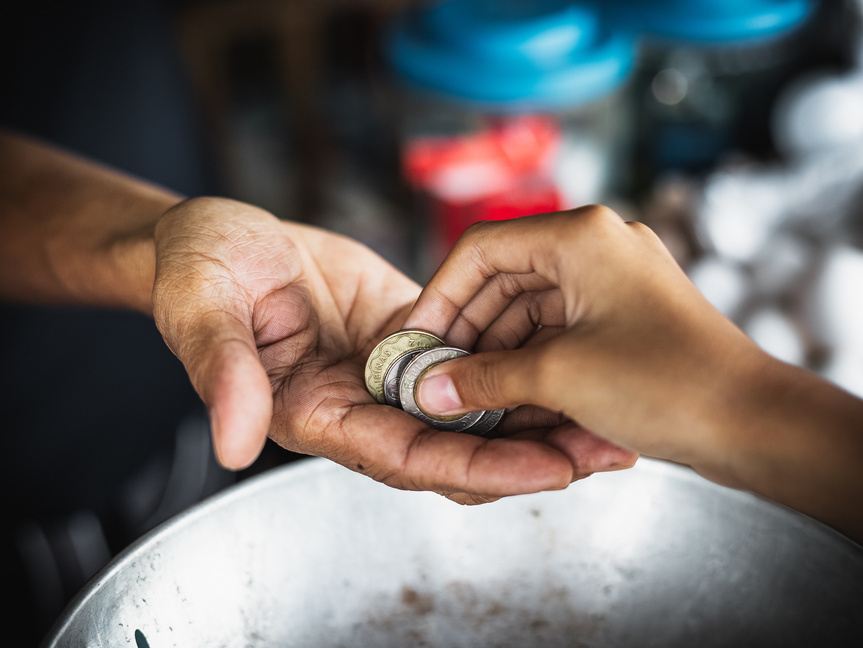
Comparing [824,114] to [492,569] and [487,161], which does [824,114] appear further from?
[492,569]

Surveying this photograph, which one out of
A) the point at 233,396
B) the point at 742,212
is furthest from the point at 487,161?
the point at 233,396

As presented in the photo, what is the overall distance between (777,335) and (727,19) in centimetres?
99

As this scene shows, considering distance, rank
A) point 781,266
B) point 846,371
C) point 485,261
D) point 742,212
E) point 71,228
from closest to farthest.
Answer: point 485,261
point 71,228
point 846,371
point 781,266
point 742,212

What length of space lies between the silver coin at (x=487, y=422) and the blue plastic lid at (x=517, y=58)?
1.12 metres

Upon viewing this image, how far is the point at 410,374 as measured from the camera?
2.90ft

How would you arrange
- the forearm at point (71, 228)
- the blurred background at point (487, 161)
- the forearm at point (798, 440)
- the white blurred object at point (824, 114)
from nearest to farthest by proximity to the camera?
the forearm at point (798, 440) → the forearm at point (71, 228) → the blurred background at point (487, 161) → the white blurred object at point (824, 114)

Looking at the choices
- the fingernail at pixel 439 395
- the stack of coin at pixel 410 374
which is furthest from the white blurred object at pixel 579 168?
the fingernail at pixel 439 395

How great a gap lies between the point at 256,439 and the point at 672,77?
6.59 feet

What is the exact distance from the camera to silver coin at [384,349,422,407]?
89 cm

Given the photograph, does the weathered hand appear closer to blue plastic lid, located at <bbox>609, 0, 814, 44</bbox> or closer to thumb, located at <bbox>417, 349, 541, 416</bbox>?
thumb, located at <bbox>417, 349, 541, 416</bbox>

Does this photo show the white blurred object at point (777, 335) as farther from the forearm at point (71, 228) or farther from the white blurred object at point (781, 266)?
the forearm at point (71, 228)

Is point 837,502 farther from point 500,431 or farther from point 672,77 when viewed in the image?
point 672,77

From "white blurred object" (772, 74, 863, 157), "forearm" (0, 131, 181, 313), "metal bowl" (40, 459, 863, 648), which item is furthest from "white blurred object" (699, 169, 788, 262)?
"forearm" (0, 131, 181, 313)

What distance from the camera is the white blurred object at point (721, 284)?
1.63 m
